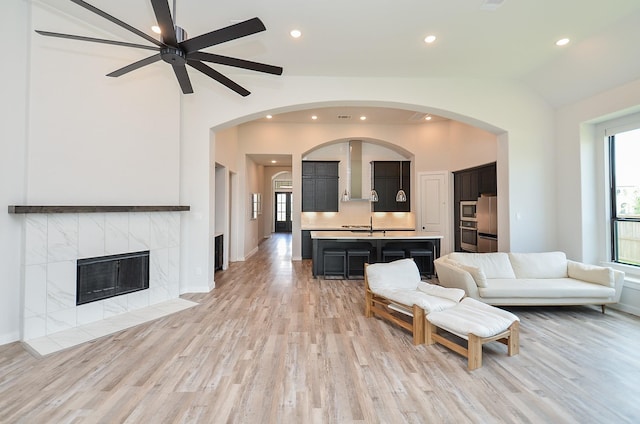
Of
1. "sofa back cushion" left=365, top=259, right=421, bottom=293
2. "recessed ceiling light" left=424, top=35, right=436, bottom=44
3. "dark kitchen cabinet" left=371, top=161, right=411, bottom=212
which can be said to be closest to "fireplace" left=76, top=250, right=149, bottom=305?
"sofa back cushion" left=365, top=259, right=421, bottom=293

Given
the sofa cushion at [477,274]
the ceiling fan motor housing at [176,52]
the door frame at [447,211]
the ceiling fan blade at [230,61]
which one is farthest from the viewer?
the door frame at [447,211]

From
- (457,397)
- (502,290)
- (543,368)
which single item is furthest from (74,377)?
(502,290)

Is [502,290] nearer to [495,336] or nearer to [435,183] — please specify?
[495,336]

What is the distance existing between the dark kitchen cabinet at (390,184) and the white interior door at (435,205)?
1.99 ft

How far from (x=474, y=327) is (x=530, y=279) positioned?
2246 mm

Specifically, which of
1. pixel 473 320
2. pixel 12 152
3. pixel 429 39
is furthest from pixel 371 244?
pixel 12 152

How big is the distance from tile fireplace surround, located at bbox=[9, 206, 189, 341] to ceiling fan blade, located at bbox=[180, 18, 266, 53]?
2355 millimetres

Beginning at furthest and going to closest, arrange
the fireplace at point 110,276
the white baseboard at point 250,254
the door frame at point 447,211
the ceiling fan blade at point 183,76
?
the white baseboard at point 250,254, the door frame at point 447,211, the fireplace at point 110,276, the ceiling fan blade at point 183,76

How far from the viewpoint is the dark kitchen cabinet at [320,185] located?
7973 millimetres

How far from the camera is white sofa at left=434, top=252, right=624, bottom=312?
11.7ft

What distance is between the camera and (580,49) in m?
3.77

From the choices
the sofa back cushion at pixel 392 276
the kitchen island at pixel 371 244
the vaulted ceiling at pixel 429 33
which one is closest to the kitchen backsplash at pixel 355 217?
the kitchen island at pixel 371 244

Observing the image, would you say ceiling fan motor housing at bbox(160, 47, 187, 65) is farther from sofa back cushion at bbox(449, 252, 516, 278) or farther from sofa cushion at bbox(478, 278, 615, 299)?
sofa cushion at bbox(478, 278, 615, 299)

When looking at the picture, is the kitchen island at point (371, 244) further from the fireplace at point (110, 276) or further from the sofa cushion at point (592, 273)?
the fireplace at point (110, 276)
